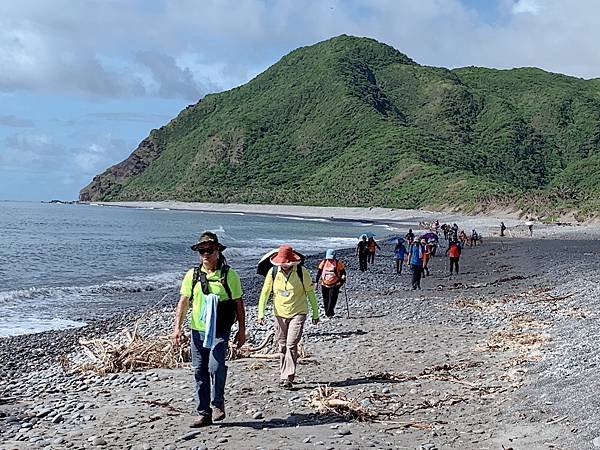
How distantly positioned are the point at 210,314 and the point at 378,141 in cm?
14458

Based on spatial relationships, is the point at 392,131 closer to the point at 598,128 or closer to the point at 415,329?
the point at 598,128

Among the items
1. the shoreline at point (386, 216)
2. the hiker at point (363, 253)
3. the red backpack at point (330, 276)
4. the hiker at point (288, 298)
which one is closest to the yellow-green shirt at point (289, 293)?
the hiker at point (288, 298)

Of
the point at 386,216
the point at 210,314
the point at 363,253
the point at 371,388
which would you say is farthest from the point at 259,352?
the point at 386,216

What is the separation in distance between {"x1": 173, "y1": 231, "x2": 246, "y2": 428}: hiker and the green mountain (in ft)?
343

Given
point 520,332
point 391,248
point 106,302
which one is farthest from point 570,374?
point 391,248

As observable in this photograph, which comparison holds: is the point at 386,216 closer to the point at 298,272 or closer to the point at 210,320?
the point at 298,272

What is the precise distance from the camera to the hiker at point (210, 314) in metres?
7.42

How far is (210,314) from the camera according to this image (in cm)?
738

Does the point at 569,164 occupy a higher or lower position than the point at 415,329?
higher

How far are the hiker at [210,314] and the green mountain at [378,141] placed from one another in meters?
104

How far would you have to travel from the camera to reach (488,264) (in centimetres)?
3083

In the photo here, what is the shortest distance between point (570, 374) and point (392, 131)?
146182 mm

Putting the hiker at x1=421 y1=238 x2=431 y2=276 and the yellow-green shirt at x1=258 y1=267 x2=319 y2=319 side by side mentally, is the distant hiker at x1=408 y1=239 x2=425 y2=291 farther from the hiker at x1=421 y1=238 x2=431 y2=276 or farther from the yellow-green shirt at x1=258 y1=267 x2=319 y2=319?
the yellow-green shirt at x1=258 y1=267 x2=319 y2=319

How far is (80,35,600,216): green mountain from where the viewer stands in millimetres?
135250
